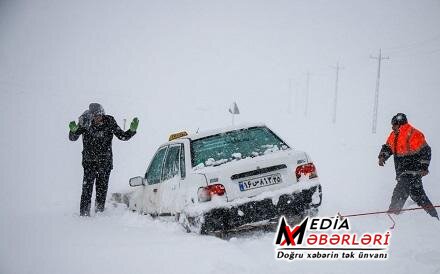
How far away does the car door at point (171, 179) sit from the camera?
5363 millimetres

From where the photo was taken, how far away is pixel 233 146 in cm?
544

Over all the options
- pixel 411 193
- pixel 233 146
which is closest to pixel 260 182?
pixel 233 146

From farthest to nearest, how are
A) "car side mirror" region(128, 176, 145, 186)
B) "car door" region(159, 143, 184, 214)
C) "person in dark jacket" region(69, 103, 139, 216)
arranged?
"person in dark jacket" region(69, 103, 139, 216) < "car side mirror" region(128, 176, 145, 186) < "car door" region(159, 143, 184, 214)

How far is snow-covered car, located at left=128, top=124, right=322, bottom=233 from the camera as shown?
466 centimetres

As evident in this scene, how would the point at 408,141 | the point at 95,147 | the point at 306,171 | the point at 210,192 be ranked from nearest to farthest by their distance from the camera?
the point at 210,192
the point at 306,171
the point at 408,141
the point at 95,147

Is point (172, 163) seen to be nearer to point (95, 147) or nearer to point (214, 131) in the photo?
point (214, 131)

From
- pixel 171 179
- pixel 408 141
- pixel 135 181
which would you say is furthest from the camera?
pixel 135 181

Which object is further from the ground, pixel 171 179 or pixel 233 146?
pixel 233 146

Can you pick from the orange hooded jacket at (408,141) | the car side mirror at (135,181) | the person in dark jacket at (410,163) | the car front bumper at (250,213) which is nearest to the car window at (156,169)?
the car side mirror at (135,181)

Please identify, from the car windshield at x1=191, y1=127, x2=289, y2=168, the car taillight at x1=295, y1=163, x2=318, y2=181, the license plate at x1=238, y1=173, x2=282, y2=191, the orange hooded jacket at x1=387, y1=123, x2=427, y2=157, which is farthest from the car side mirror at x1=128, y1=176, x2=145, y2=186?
the orange hooded jacket at x1=387, y1=123, x2=427, y2=157

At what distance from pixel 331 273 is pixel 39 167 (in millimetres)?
15344

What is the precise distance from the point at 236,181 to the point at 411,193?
10.3ft

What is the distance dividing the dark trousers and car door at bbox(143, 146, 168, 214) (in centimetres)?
376

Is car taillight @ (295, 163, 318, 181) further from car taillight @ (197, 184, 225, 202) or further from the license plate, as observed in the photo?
car taillight @ (197, 184, 225, 202)
